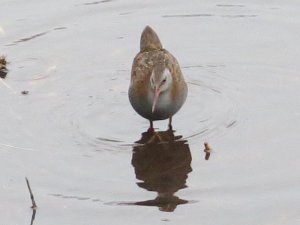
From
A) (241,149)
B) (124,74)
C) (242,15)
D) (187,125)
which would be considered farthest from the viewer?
(242,15)

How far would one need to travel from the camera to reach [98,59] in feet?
33.9

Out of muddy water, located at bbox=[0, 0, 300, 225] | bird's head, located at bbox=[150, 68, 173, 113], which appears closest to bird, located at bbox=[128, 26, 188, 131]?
bird's head, located at bbox=[150, 68, 173, 113]

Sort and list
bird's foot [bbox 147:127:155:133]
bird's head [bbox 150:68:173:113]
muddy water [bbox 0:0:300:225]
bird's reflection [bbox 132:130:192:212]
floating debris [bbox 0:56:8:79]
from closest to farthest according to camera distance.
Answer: muddy water [bbox 0:0:300:225], bird's reflection [bbox 132:130:192:212], bird's head [bbox 150:68:173:113], bird's foot [bbox 147:127:155:133], floating debris [bbox 0:56:8:79]

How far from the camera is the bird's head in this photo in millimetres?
8477

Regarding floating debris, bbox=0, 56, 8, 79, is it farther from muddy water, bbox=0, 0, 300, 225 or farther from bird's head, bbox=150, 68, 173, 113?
bird's head, bbox=150, 68, 173, 113

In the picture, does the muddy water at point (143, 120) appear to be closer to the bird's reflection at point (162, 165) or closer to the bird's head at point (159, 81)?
the bird's reflection at point (162, 165)

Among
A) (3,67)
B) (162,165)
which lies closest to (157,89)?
(162,165)

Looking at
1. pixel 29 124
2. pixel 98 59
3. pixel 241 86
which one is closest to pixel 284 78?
pixel 241 86

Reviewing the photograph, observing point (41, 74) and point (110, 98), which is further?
point (41, 74)

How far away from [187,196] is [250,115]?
1800 millimetres

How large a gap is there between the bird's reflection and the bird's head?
37cm

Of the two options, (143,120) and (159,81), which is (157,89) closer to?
(159,81)

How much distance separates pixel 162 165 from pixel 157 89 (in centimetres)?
Answer: 88

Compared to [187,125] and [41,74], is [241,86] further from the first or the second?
[41,74]
